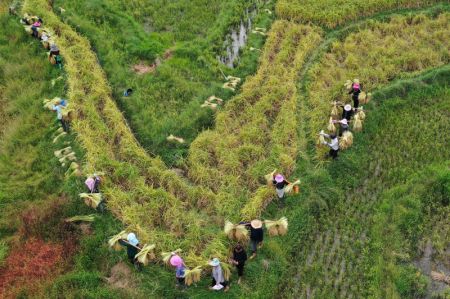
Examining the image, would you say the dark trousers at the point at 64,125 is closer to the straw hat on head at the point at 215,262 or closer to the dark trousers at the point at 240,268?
the straw hat on head at the point at 215,262

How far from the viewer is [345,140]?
10430 millimetres

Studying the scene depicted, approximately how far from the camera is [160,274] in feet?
27.2

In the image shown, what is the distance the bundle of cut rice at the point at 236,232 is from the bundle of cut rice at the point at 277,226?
55 centimetres

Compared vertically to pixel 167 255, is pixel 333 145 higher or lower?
higher

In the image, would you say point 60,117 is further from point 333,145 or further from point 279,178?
point 333,145

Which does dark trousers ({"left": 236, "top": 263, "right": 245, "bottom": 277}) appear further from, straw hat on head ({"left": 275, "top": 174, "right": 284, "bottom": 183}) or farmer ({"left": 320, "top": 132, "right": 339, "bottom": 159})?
farmer ({"left": 320, "top": 132, "right": 339, "bottom": 159})

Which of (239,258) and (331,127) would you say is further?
(331,127)

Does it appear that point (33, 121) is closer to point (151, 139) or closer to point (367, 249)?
point (151, 139)

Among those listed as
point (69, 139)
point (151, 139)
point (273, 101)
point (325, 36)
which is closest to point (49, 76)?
point (69, 139)

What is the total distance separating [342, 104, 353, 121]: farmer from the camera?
11.0 metres

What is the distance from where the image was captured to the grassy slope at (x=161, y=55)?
11.8 meters

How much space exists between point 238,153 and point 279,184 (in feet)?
5.70

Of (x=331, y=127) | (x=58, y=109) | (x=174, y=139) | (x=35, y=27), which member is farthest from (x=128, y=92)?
(x=331, y=127)

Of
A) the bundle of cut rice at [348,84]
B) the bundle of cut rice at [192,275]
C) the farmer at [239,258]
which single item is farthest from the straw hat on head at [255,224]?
the bundle of cut rice at [348,84]
